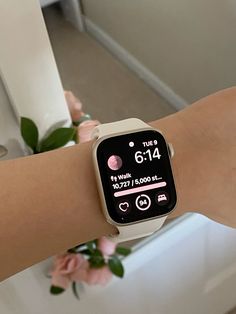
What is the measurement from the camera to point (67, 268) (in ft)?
3.25

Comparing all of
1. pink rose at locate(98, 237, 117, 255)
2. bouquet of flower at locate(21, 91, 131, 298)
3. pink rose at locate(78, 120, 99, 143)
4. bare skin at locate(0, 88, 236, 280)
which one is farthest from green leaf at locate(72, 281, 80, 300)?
bare skin at locate(0, 88, 236, 280)

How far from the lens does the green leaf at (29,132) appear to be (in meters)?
0.78

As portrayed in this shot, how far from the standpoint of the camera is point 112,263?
1053mm

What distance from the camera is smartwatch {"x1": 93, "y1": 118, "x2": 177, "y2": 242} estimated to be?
0.52 m

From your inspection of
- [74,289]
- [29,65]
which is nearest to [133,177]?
[29,65]

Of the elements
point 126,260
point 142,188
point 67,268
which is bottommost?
point 126,260

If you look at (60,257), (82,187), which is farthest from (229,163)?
(60,257)

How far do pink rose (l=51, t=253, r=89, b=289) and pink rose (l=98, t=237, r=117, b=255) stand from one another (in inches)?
1.6

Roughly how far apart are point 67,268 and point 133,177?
0.51m

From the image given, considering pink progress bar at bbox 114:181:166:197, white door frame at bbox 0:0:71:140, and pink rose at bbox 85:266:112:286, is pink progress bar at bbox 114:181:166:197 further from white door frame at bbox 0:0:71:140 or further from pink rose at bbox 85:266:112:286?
pink rose at bbox 85:266:112:286

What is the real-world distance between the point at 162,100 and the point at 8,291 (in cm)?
45

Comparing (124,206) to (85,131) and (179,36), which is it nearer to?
(85,131)

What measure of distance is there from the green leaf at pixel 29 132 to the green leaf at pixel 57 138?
0.8 inches

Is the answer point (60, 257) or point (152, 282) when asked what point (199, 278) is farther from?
point (60, 257)
